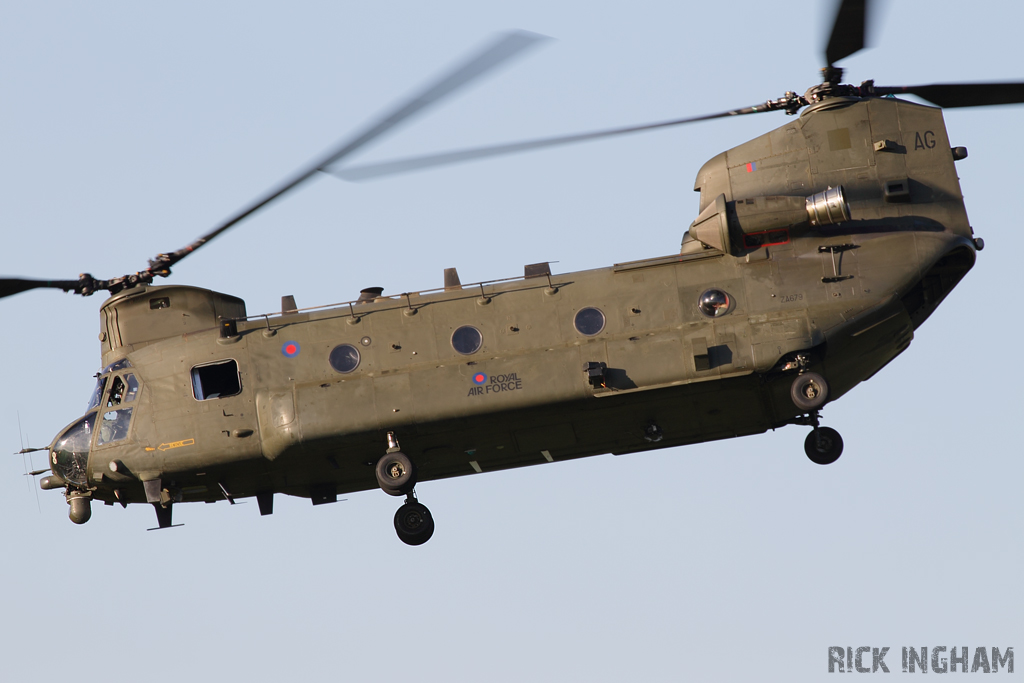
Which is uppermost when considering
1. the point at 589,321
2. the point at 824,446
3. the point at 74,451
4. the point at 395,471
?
the point at 589,321

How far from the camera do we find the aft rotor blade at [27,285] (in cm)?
3198

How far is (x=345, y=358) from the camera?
31.3 m

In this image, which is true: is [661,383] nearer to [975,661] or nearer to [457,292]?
[457,292]

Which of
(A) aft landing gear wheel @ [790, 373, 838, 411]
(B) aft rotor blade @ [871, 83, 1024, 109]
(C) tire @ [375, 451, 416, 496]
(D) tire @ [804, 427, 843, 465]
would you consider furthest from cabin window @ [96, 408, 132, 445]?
(B) aft rotor blade @ [871, 83, 1024, 109]

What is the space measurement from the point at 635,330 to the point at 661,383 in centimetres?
124

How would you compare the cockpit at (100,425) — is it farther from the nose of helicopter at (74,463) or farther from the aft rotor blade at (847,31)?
the aft rotor blade at (847,31)

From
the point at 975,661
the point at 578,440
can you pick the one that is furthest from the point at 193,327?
the point at 975,661

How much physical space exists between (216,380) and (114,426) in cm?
249

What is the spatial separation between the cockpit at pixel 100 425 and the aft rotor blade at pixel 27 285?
2.00 metres

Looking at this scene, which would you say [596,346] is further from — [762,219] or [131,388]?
[131,388]

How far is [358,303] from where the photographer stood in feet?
105

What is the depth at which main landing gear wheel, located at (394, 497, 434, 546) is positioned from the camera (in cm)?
3212

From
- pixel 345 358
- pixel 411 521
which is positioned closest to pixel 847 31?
pixel 345 358

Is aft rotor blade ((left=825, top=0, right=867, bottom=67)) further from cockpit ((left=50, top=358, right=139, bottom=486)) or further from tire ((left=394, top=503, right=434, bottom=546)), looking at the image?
cockpit ((left=50, top=358, right=139, bottom=486))
